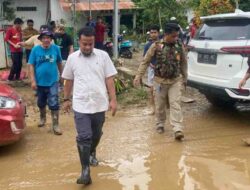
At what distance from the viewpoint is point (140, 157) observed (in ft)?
19.0

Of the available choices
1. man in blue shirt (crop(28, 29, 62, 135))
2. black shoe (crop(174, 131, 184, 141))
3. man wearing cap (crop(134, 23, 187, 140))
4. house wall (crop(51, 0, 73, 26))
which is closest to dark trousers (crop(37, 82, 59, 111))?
man in blue shirt (crop(28, 29, 62, 135))

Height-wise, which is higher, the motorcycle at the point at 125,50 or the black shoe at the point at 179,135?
the motorcycle at the point at 125,50

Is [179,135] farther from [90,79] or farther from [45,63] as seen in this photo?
[45,63]

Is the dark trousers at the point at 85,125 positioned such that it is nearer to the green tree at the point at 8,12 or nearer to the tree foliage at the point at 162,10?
the green tree at the point at 8,12

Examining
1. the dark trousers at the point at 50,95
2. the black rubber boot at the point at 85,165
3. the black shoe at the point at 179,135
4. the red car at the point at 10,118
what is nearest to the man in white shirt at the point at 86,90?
the black rubber boot at the point at 85,165

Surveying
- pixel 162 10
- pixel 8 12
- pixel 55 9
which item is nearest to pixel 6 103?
pixel 8 12

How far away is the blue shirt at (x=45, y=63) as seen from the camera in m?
6.84

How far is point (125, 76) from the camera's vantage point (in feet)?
35.3

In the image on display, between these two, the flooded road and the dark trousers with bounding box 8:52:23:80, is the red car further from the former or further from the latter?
the dark trousers with bounding box 8:52:23:80

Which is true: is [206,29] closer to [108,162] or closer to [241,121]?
[241,121]

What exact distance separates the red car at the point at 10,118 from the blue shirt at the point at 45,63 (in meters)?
0.70

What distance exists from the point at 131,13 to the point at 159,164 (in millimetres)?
21173

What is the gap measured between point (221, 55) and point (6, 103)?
3.15 metres

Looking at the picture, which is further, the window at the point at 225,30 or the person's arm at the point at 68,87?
the window at the point at 225,30
